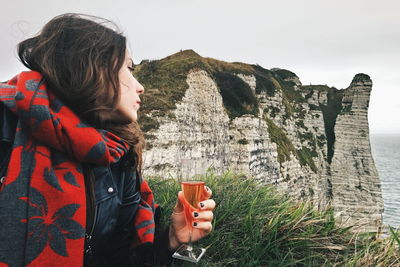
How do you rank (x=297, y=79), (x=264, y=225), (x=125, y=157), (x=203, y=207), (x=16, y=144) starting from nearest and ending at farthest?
(x=16, y=144), (x=203, y=207), (x=125, y=157), (x=264, y=225), (x=297, y=79)

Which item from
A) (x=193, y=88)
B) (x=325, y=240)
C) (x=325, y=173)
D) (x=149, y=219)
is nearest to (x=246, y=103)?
(x=193, y=88)

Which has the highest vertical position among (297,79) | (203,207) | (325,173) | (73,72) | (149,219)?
(297,79)

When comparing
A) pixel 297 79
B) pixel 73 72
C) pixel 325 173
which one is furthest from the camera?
pixel 297 79

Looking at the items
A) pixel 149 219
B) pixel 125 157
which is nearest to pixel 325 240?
pixel 149 219

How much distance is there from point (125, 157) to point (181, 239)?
702 mm

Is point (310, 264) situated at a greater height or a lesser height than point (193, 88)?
lesser

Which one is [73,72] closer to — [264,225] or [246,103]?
[264,225]

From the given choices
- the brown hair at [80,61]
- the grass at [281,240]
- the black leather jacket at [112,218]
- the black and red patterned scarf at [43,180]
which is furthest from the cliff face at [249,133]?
the black and red patterned scarf at [43,180]

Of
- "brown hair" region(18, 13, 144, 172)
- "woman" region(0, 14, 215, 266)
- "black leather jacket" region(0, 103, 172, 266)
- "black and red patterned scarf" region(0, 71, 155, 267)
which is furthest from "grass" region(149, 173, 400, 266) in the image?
"brown hair" region(18, 13, 144, 172)

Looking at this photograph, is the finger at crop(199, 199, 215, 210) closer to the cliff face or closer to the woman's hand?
Result: the woman's hand

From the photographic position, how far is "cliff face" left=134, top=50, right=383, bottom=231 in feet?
36.9

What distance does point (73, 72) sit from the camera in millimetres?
1591

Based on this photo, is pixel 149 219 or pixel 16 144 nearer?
pixel 16 144

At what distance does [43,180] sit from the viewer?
1.40m
